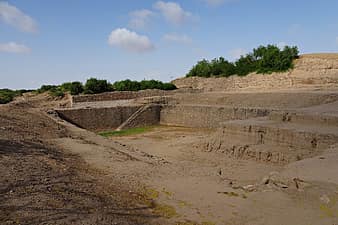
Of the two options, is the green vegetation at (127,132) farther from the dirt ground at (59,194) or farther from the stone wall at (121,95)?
the dirt ground at (59,194)

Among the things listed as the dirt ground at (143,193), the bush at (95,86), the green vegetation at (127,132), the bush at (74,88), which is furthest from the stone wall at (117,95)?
the dirt ground at (143,193)

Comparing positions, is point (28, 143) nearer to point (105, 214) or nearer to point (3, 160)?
point (3, 160)

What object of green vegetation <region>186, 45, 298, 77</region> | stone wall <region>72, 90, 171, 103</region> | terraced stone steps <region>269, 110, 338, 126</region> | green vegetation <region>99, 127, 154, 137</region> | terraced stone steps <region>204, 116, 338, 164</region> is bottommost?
green vegetation <region>99, 127, 154, 137</region>

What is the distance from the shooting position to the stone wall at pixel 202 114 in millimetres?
20297

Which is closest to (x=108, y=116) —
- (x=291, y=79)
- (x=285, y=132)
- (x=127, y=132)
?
(x=127, y=132)

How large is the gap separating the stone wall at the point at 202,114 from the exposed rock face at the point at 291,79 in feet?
31.2

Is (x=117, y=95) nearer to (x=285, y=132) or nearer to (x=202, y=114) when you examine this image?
(x=202, y=114)

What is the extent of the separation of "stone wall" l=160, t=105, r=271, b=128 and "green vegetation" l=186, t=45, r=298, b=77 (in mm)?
12633

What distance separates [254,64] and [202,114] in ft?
47.9

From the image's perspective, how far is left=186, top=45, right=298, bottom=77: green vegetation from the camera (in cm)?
3238

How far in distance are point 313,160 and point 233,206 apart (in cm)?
382

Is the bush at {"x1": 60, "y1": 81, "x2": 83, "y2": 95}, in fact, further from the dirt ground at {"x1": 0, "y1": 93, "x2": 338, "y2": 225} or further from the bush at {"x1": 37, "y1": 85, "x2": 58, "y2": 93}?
the dirt ground at {"x1": 0, "y1": 93, "x2": 338, "y2": 225}

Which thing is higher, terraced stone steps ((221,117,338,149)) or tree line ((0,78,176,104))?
tree line ((0,78,176,104))

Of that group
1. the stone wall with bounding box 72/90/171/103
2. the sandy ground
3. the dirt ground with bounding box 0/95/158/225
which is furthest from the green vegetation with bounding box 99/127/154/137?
the dirt ground with bounding box 0/95/158/225
